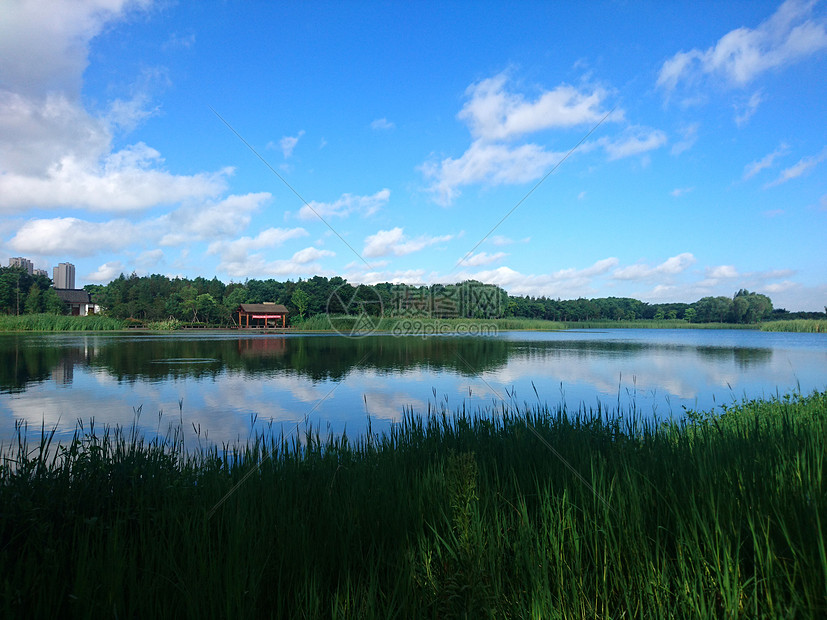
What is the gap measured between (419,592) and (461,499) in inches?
26.4

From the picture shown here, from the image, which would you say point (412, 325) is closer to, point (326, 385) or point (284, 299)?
point (284, 299)

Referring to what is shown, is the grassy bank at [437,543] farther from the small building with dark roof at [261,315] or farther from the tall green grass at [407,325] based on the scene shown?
the small building with dark roof at [261,315]

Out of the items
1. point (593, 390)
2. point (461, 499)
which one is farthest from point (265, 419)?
point (593, 390)

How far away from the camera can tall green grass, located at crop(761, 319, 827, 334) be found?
160 ft

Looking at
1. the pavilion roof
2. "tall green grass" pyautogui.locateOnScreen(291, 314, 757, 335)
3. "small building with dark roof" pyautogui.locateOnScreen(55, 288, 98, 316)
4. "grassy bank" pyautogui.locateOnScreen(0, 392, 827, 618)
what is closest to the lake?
"grassy bank" pyautogui.locateOnScreen(0, 392, 827, 618)

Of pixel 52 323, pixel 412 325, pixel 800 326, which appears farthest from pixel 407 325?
pixel 800 326

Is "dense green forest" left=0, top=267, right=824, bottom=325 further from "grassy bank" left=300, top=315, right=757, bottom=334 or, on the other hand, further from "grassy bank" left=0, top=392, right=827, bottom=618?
"grassy bank" left=0, top=392, right=827, bottom=618

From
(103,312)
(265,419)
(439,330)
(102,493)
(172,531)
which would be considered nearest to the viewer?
(172,531)

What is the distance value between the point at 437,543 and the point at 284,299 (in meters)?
67.4

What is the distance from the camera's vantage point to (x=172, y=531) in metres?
2.89

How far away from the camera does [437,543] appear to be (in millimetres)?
2828

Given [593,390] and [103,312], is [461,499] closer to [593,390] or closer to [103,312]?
[593,390]

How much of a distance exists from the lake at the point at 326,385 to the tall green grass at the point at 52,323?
902 inches

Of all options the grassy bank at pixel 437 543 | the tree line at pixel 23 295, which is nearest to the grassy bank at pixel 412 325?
the tree line at pixel 23 295
